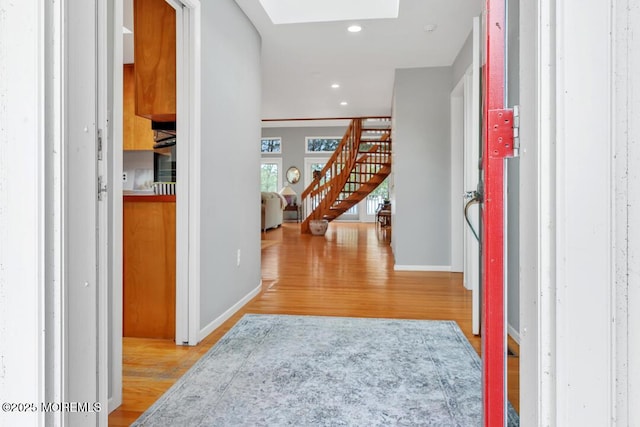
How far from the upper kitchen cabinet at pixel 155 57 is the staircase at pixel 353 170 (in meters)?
5.70

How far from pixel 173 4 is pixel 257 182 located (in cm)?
168

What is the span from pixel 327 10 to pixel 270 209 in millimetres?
6229

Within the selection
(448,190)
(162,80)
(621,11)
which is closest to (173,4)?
(162,80)

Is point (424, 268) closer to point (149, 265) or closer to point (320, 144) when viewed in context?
point (149, 265)

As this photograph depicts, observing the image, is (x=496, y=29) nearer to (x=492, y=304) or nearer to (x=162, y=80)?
(x=492, y=304)

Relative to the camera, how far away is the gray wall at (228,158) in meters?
2.51

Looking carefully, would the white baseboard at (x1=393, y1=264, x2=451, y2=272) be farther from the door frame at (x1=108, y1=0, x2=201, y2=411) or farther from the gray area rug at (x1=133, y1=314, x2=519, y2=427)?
the door frame at (x1=108, y1=0, x2=201, y2=411)

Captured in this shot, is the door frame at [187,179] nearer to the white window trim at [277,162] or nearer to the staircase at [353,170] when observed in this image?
the staircase at [353,170]

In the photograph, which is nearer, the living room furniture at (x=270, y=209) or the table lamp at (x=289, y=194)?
the living room furniture at (x=270, y=209)

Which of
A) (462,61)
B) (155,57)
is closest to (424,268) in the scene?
(462,61)

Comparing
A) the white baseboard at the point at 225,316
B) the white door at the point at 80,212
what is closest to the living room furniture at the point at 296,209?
the white baseboard at the point at 225,316

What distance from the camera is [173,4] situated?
7.38 feet

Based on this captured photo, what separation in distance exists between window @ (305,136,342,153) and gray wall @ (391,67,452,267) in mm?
7195

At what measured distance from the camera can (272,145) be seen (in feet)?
39.6
